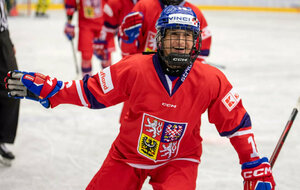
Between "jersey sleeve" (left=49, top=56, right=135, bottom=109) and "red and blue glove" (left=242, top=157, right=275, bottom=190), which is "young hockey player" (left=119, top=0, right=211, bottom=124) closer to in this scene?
"jersey sleeve" (left=49, top=56, right=135, bottom=109)

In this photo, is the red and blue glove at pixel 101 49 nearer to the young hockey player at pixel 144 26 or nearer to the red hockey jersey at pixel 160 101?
the young hockey player at pixel 144 26

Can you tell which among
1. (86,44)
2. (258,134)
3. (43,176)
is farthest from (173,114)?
(86,44)

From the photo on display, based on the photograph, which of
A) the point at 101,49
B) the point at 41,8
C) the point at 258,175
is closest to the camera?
the point at 258,175

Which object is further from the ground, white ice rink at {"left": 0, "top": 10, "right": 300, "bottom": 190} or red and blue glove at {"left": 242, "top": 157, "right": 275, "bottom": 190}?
red and blue glove at {"left": 242, "top": 157, "right": 275, "bottom": 190}

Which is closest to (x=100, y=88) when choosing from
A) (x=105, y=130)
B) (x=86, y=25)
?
(x=105, y=130)

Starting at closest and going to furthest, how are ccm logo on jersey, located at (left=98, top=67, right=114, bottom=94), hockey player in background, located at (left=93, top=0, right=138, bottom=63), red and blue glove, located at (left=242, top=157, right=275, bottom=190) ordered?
red and blue glove, located at (left=242, top=157, right=275, bottom=190)
ccm logo on jersey, located at (left=98, top=67, right=114, bottom=94)
hockey player in background, located at (left=93, top=0, right=138, bottom=63)

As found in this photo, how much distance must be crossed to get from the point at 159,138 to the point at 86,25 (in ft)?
10.2

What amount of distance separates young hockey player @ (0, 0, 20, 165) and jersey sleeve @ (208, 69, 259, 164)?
1.41 m

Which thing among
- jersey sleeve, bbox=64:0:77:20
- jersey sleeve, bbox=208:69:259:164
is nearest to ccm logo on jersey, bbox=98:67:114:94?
jersey sleeve, bbox=208:69:259:164

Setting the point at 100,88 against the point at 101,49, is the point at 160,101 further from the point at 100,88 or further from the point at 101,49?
the point at 101,49

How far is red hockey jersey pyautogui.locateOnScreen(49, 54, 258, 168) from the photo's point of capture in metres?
1.69

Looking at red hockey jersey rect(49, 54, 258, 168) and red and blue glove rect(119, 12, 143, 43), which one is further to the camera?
red and blue glove rect(119, 12, 143, 43)

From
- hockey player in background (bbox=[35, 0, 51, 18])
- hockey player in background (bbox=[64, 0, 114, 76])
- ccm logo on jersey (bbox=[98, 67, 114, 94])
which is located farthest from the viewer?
hockey player in background (bbox=[35, 0, 51, 18])

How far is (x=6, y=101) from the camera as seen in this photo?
2.63 m
